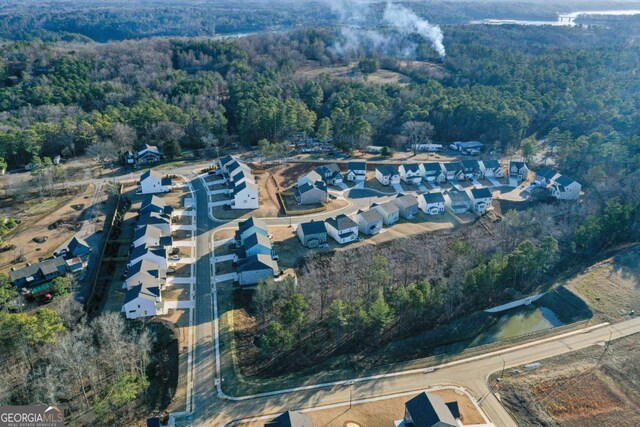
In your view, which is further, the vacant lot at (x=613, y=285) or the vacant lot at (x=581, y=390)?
the vacant lot at (x=613, y=285)

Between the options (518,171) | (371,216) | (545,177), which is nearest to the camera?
(371,216)

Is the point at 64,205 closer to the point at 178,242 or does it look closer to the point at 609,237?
the point at 178,242

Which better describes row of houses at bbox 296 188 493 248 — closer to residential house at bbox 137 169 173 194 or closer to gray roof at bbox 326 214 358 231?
gray roof at bbox 326 214 358 231

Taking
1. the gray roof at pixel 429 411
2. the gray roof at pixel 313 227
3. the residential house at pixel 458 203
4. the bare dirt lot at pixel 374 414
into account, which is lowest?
the bare dirt lot at pixel 374 414

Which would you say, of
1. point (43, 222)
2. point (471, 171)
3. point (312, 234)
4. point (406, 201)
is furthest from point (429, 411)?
point (43, 222)

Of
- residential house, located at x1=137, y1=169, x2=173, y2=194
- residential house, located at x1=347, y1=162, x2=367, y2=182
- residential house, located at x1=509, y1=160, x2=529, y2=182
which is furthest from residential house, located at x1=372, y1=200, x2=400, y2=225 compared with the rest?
residential house, located at x1=137, y1=169, x2=173, y2=194

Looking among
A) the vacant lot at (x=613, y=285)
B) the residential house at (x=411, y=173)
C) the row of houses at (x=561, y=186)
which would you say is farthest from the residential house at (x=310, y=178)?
the vacant lot at (x=613, y=285)

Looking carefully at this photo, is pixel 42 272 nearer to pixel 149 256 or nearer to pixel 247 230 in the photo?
pixel 149 256

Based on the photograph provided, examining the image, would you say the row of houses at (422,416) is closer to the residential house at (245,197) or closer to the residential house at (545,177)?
the residential house at (245,197)
